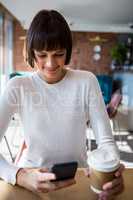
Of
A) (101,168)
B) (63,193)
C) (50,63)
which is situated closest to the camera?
(101,168)

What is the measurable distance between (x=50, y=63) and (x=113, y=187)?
40cm

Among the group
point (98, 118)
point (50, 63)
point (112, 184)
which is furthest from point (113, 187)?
point (50, 63)

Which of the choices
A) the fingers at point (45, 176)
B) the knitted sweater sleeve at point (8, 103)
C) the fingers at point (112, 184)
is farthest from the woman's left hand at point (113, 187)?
the knitted sweater sleeve at point (8, 103)

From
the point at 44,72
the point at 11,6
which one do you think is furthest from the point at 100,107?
the point at 11,6

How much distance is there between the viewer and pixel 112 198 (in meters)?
0.72

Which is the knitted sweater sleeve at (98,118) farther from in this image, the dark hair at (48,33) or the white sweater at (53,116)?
the dark hair at (48,33)

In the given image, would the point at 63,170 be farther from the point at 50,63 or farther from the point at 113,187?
the point at 50,63

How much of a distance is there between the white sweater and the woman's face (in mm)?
24

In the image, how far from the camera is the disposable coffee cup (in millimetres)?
637

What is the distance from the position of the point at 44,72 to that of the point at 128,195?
446 millimetres

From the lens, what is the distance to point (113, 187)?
0.68 m

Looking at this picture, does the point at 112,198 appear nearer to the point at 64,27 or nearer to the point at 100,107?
the point at 100,107

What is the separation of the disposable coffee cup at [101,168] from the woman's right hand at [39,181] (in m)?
0.07

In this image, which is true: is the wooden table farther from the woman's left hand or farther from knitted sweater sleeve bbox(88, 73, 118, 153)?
knitted sweater sleeve bbox(88, 73, 118, 153)
